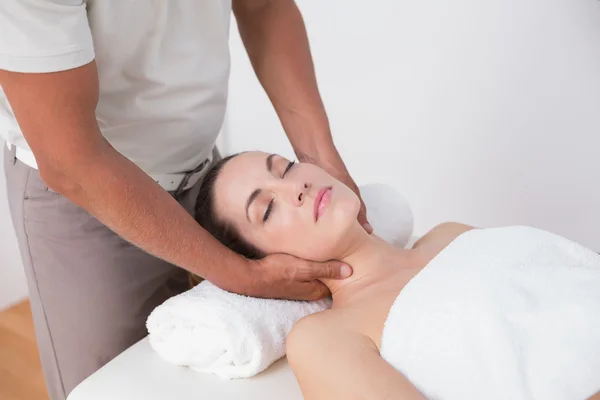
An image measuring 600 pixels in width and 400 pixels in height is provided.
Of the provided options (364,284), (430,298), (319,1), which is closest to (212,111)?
(364,284)

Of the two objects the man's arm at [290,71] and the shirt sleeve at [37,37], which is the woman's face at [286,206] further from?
the shirt sleeve at [37,37]

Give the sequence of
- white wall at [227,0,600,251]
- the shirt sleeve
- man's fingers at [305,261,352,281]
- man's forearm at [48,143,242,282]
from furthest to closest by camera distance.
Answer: white wall at [227,0,600,251] < man's fingers at [305,261,352,281] < man's forearm at [48,143,242,282] < the shirt sleeve

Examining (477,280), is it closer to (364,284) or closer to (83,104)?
(364,284)

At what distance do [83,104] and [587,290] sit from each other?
0.88 meters

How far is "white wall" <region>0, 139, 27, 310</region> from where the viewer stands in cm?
253

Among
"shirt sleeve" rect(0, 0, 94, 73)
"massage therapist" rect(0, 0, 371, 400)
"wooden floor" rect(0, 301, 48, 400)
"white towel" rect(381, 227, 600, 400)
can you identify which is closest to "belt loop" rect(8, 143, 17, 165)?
"massage therapist" rect(0, 0, 371, 400)

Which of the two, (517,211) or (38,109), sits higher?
(38,109)

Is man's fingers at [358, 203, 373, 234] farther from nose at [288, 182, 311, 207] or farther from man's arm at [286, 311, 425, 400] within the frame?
man's arm at [286, 311, 425, 400]

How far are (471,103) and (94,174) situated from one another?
1.40m

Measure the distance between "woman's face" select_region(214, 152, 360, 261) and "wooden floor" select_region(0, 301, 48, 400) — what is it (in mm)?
1250

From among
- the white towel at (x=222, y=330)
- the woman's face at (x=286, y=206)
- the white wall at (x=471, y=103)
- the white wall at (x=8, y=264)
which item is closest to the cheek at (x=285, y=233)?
the woman's face at (x=286, y=206)

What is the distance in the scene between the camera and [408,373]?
3.55 ft

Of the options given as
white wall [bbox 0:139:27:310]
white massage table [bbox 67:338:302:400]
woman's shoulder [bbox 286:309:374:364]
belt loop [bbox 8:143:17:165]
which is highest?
belt loop [bbox 8:143:17:165]

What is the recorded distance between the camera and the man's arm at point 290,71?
161cm
